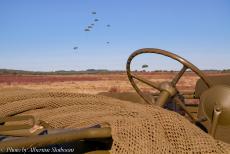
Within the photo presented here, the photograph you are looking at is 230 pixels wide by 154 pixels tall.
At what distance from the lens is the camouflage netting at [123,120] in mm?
1760

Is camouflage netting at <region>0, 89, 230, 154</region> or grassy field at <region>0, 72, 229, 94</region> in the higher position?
camouflage netting at <region>0, 89, 230, 154</region>

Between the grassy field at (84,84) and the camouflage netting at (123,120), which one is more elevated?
the camouflage netting at (123,120)

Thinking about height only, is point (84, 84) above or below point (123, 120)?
below

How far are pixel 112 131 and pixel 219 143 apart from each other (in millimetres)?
565

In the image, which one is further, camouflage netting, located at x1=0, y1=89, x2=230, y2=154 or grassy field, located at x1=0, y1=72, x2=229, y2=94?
grassy field, located at x1=0, y1=72, x2=229, y2=94

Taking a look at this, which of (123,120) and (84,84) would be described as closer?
(123,120)

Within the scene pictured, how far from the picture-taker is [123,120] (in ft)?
6.15

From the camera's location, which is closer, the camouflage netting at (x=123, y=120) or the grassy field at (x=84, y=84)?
the camouflage netting at (x=123, y=120)

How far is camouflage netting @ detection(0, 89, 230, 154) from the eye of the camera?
1.76 metres

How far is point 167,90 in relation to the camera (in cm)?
293

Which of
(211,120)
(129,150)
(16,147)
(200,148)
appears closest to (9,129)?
(16,147)

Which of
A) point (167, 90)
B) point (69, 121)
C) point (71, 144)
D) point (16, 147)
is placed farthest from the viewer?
point (167, 90)

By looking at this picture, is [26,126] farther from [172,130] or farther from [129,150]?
A: [172,130]

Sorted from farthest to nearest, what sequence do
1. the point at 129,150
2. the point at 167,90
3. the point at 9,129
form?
the point at 167,90 → the point at 9,129 → the point at 129,150
